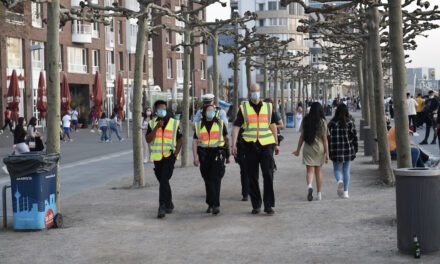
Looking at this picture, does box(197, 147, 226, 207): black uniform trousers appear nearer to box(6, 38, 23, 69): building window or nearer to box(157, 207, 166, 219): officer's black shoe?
box(157, 207, 166, 219): officer's black shoe

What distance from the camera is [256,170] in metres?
11.0

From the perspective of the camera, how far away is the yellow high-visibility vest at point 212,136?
11242 millimetres

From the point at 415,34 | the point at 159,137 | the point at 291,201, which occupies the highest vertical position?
the point at 415,34

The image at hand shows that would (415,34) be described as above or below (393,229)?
above

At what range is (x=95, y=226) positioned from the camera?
401 inches

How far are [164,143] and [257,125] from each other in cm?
140

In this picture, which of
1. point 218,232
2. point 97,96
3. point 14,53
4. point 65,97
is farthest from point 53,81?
point 14,53

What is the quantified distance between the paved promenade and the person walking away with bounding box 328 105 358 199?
13.2 inches

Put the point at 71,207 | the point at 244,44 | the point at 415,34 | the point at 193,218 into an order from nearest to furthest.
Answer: the point at 193,218
the point at 71,207
the point at 415,34
the point at 244,44

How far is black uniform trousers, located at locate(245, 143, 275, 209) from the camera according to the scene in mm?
10750

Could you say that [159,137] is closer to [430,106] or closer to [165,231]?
[165,231]

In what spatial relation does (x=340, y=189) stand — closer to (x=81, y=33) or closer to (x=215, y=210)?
(x=215, y=210)

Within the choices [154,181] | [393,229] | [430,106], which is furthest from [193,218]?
[430,106]

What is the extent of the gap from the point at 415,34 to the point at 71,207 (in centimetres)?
1467
